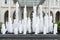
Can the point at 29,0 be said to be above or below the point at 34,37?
above

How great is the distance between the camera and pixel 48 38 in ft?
20.9

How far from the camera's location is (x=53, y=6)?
22.9 metres

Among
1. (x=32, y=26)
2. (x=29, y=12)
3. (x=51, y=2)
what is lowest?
(x=32, y=26)

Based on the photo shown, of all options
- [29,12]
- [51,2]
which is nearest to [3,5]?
[29,12]

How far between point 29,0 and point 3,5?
5.50 m

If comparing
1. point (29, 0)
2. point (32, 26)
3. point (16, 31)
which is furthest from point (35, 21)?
point (29, 0)

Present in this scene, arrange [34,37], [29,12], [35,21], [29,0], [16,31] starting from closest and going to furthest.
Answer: [34,37] → [16,31] → [35,21] → [29,0] → [29,12]

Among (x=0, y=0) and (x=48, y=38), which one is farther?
(x=0, y=0)

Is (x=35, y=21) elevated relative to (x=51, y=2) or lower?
lower

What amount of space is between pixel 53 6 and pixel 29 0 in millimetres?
5490

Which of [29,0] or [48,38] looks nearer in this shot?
[48,38]

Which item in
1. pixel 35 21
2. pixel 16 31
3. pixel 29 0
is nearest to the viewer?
pixel 16 31

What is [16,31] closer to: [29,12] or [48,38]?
[48,38]

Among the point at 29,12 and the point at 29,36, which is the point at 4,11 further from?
the point at 29,36
